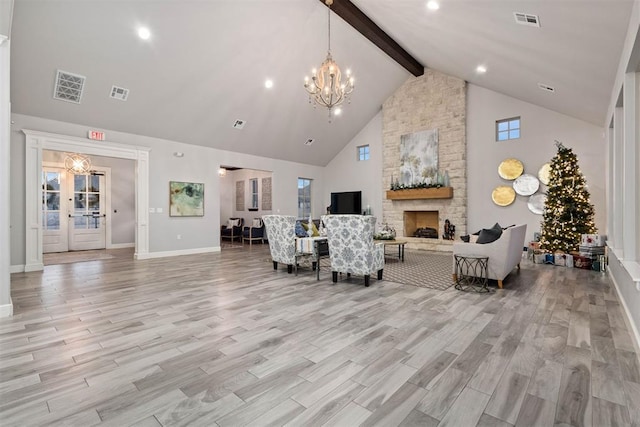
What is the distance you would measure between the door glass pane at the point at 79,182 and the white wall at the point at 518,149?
11413 mm

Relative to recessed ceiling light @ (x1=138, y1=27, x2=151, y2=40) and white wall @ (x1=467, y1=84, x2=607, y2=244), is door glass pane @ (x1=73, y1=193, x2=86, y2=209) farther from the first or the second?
white wall @ (x1=467, y1=84, x2=607, y2=244)

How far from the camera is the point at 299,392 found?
1.90m

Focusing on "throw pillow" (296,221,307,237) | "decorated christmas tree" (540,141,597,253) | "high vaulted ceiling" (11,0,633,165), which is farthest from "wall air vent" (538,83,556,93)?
"throw pillow" (296,221,307,237)

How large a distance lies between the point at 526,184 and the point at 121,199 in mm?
11896

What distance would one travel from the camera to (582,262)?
18.8 ft

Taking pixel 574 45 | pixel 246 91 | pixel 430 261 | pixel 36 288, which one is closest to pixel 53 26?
pixel 246 91

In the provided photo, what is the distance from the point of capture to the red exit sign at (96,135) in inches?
261

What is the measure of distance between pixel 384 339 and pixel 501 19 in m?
4.41

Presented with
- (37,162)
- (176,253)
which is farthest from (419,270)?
(37,162)

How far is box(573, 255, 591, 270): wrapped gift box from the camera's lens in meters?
5.67

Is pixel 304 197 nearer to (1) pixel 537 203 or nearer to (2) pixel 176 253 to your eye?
(2) pixel 176 253

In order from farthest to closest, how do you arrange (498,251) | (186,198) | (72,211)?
1. (72,211)
2. (186,198)
3. (498,251)

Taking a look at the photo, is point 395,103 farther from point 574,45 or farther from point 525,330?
point 525,330

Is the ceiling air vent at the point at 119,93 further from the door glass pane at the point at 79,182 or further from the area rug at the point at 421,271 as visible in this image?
the area rug at the point at 421,271
